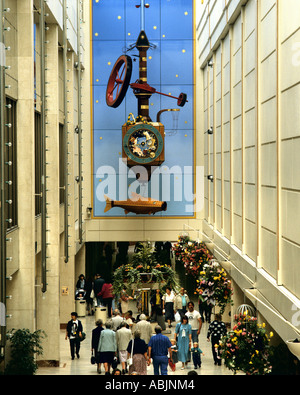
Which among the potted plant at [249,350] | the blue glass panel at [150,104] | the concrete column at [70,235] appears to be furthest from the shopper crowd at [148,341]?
the blue glass panel at [150,104]

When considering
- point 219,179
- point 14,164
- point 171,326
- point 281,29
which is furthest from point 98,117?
point 281,29


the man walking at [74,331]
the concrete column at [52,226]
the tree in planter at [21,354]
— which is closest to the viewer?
the tree in planter at [21,354]

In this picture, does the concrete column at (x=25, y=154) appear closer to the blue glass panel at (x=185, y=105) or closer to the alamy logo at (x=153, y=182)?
the alamy logo at (x=153, y=182)

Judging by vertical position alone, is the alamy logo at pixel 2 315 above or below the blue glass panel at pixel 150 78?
below

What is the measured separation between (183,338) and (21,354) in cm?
370

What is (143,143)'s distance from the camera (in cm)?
2389

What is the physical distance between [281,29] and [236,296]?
342 inches

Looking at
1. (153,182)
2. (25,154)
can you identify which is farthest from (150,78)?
(25,154)

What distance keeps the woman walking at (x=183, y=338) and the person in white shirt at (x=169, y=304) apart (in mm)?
4101

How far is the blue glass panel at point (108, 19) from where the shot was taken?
88.6 feet

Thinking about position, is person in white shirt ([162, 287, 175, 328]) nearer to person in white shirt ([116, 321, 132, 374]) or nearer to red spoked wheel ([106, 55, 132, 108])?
person in white shirt ([116, 321, 132, 374])

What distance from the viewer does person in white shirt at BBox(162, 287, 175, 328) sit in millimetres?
19188

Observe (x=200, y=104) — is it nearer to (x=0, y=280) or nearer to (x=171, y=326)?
(x=171, y=326)

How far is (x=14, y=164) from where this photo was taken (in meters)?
13.7
